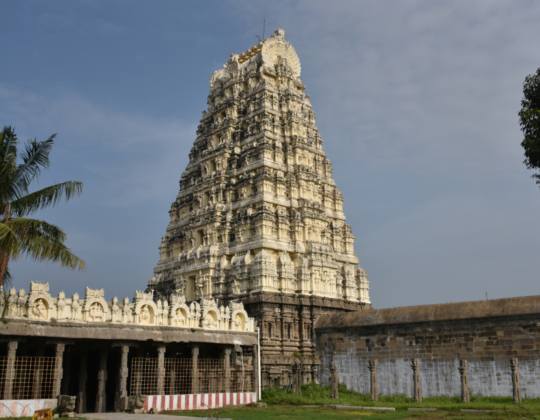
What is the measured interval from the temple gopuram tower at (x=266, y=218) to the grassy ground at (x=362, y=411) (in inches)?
127

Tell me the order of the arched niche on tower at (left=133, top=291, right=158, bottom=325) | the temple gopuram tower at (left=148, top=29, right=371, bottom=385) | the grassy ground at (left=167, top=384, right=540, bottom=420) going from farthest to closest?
the temple gopuram tower at (left=148, top=29, right=371, bottom=385), the arched niche on tower at (left=133, top=291, right=158, bottom=325), the grassy ground at (left=167, top=384, right=540, bottom=420)

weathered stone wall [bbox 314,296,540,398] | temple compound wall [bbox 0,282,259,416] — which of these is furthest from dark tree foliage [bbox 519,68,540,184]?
temple compound wall [bbox 0,282,259,416]

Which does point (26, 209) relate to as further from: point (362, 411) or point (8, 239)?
point (362, 411)

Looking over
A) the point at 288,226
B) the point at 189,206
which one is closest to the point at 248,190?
the point at 288,226

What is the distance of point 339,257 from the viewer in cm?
3553

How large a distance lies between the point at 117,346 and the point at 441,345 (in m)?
14.5

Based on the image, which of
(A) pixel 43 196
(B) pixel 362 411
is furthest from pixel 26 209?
(B) pixel 362 411

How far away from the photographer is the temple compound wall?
787 inches

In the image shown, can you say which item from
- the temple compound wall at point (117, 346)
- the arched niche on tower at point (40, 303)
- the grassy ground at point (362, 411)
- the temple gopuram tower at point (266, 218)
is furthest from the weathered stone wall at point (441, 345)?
the arched niche on tower at point (40, 303)

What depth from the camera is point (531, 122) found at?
1822 centimetres

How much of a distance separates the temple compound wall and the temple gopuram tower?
313 cm

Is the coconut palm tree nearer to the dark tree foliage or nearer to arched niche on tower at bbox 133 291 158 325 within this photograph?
arched niche on tower at bbox 133 291 158 325

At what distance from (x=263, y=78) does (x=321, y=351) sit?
63.7 feet

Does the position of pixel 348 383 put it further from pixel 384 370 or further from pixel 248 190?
pixel 248 190
